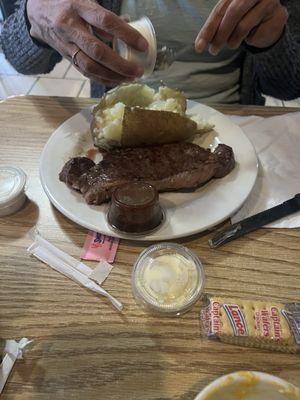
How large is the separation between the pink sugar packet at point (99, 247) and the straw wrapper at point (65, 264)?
1.0 inches

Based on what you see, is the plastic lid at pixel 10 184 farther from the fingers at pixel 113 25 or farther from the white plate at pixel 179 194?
the fingers at pixel 113 25

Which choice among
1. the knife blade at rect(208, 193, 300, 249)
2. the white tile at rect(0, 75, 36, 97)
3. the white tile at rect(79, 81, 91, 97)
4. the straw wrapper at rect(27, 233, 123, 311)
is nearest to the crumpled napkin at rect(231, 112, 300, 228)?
the knife blade at rect(208, 193, 300, 249)

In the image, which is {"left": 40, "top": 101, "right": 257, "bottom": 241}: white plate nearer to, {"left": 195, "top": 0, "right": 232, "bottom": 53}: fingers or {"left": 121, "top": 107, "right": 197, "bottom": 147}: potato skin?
{"left": 121, "top": 107, "right": 197, "bottom": 147}: potato skin

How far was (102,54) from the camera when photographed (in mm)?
853

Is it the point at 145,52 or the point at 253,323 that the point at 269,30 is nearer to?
the point at 145,52

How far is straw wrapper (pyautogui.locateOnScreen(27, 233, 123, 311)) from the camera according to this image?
691 mm

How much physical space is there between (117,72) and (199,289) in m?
0.50

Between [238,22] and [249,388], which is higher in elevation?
[238,22]

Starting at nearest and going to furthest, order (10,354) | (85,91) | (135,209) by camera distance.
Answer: (10,354), (135,209), (85,91)

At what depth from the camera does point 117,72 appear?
0.87m

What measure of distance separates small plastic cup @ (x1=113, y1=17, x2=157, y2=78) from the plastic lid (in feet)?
1.14

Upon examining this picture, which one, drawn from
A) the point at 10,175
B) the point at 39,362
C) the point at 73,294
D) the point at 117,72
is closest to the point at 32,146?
the point at 10,175

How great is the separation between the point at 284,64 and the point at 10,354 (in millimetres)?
1013

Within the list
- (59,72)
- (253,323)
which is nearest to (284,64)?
(253,323)
